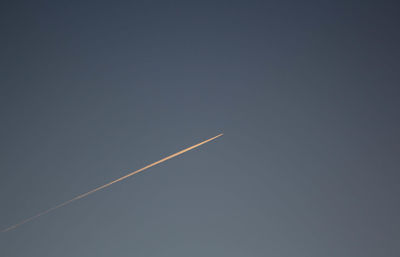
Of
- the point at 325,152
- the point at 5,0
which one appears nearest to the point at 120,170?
the point at 325,152

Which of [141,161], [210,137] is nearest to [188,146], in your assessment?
[210,137]

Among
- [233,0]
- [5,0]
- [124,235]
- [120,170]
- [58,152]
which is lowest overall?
[124,235]

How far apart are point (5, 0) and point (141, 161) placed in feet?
10.5

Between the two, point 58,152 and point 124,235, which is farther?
point 58,152

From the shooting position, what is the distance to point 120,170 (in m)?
3.42

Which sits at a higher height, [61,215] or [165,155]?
[165,155]

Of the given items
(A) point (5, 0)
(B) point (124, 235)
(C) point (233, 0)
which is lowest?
(B) point (124, 235)

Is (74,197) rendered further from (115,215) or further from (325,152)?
(325,152)

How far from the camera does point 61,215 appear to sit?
345 cm

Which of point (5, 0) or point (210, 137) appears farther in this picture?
point (5, 0)

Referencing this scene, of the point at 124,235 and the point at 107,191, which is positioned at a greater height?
the point at 107,191

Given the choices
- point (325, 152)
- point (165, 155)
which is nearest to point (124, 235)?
point (165, 155)

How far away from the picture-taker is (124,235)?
334cm

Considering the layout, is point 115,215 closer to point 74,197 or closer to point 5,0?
point 74,197
